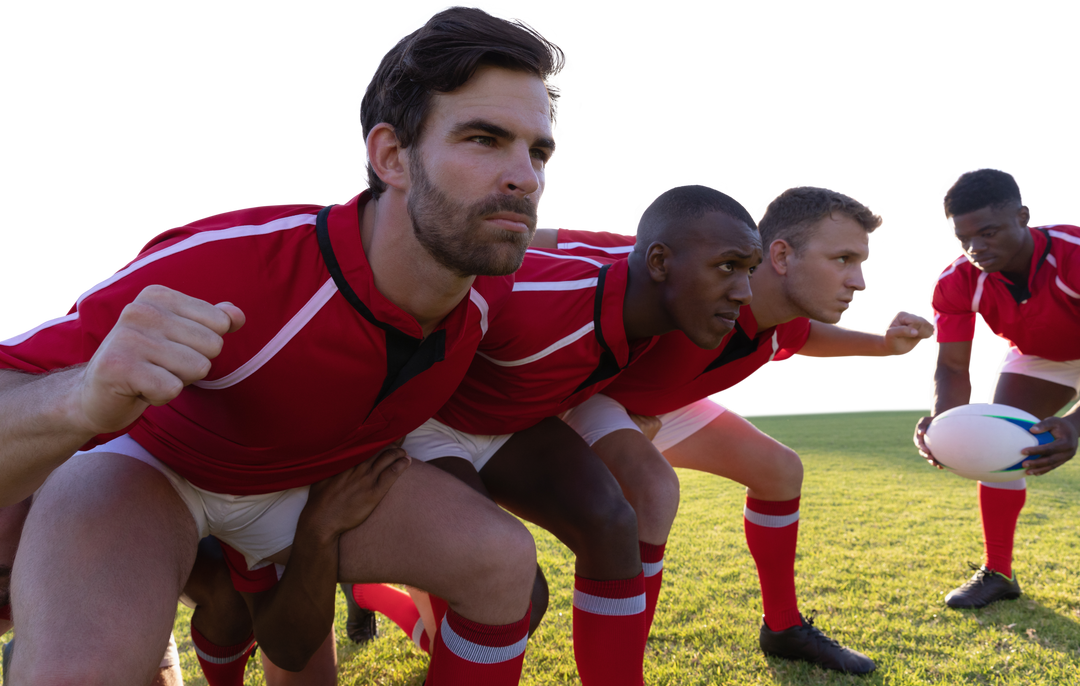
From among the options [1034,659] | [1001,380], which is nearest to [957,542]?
[1001,380]

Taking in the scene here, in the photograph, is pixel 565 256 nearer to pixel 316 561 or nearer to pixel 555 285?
pixel 555 285

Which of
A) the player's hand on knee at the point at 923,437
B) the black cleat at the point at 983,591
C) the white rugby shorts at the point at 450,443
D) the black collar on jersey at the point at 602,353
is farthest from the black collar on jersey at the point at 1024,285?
the white rugby shorts at the point at 450,443

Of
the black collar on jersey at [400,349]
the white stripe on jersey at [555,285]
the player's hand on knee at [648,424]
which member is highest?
the white stripe on jersey at [555,285]

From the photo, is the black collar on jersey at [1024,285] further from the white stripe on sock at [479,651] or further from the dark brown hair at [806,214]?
the white stripe on sock at [479,651]

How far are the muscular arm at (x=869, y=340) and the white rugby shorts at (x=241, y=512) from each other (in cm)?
307

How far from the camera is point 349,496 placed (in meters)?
2.30

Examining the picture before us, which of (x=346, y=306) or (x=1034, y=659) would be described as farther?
(x=1034, y=659)

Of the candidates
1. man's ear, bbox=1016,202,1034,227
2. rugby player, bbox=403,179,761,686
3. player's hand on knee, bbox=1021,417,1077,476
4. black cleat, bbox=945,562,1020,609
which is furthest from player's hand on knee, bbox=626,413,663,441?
man's ear, bbox=1016,202,1034,227

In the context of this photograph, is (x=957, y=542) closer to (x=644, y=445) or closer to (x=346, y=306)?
(x=644, y=445)

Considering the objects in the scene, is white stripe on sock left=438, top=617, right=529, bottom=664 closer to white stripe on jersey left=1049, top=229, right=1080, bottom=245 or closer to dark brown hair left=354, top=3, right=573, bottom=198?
dark brown hair left=354, top=3, right=573, bottom=198

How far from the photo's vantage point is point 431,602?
3205mm

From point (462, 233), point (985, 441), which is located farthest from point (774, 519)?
point (462, 233)

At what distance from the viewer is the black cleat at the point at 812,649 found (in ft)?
11.0

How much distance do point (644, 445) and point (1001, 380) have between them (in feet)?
11.0
